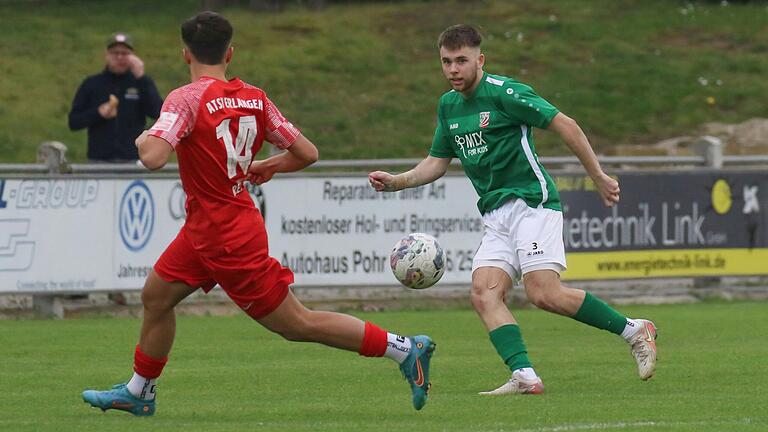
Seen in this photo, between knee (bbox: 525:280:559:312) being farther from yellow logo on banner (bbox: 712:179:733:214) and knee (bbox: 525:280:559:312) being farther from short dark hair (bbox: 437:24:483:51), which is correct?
yellow logo on banner (bbox: 712:179:733:214)

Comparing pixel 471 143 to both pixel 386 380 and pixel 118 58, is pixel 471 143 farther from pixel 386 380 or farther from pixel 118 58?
pixel 118 58

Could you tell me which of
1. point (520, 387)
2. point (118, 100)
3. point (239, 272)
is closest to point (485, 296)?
point (520, 387)

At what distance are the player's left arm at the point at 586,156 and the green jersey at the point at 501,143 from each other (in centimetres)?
20

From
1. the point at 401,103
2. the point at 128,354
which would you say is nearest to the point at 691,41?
the point at 401,103

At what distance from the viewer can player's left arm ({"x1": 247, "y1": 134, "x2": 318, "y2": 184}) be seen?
8164 millimetres

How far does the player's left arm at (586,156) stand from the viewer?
29.7 ft

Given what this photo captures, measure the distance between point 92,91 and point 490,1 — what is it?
2300cm

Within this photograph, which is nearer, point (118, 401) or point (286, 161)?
point (286, 161)

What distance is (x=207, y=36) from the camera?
780 centimetres

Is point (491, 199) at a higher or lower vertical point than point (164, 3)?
lower

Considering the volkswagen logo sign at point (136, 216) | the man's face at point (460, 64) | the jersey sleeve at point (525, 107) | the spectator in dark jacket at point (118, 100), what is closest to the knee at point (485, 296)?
the jersey sleeve at point (525, 107)

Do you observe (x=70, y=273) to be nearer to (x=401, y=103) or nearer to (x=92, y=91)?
(x=92, y=91)

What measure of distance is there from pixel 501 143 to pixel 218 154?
220cm

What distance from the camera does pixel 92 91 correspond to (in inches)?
670
